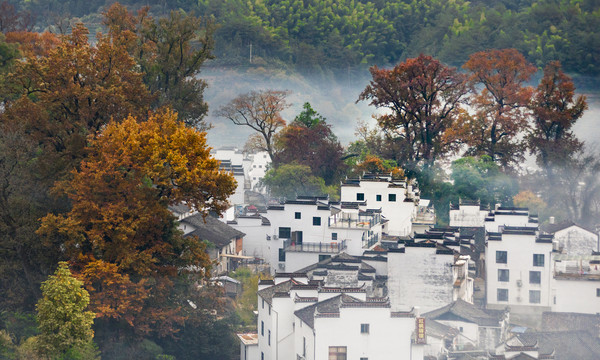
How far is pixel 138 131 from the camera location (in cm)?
2658

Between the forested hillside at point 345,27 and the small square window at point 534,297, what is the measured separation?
34.6 metres

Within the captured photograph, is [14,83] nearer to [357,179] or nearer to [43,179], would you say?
[43,179]

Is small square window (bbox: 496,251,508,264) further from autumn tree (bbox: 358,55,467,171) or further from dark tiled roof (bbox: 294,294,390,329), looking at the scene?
autumn tree (bbox: 358,55,467,171)

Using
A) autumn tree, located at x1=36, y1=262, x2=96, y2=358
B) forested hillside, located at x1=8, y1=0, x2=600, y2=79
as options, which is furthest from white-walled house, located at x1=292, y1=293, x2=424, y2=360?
forested hillside, located at x1=8, y1=0, x2=600, y2=79

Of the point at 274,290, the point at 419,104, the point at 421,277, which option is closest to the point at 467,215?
the point at 419,104

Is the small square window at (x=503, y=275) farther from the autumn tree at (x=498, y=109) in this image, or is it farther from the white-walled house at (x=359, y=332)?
the autumn tree at (x=498, y=109)

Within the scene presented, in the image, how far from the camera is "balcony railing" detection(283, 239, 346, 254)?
3419 centimetres

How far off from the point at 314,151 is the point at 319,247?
1215 cm

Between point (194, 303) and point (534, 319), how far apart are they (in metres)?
10.5

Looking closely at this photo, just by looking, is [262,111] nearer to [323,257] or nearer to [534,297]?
[323,257]

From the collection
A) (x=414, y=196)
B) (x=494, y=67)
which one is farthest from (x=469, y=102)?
(x=414, y=196)

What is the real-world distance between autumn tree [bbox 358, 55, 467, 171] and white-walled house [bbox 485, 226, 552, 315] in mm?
11844

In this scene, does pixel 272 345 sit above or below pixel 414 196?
below

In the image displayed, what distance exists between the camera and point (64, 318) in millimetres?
23609
